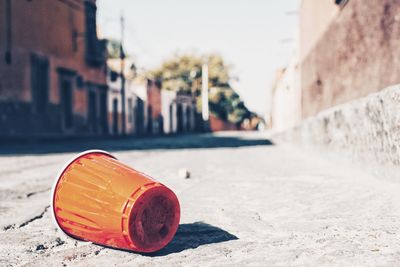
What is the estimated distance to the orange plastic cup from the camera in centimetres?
194

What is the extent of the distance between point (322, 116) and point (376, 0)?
255 centimetres

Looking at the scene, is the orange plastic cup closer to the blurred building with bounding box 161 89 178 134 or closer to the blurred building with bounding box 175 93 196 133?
the blurred building with bounding box 161 89 178 134

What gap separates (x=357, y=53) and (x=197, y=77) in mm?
46340

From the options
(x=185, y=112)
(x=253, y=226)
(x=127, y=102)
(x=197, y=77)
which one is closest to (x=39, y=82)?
(x=127, y=102)

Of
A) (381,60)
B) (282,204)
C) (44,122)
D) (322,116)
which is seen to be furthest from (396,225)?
(44,122)

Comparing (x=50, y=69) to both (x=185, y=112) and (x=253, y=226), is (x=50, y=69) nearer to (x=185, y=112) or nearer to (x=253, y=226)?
(x=253, y=226)

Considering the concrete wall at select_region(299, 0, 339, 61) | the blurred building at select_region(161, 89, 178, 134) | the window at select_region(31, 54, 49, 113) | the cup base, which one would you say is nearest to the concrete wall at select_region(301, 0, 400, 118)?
the concrete wall at select_region(299, 0, 339, 61)

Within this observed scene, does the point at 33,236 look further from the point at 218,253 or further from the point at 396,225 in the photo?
the point at 396,225

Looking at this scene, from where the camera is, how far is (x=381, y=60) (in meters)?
4.33

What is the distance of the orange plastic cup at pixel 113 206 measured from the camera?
76.5 inches

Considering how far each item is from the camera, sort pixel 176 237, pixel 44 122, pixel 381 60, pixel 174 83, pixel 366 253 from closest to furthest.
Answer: pixel 366 253, pixel 176 237, pixel 381 60, pixel 44 122, pixel 174 83

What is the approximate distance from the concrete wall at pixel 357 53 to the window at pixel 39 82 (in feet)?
38.2

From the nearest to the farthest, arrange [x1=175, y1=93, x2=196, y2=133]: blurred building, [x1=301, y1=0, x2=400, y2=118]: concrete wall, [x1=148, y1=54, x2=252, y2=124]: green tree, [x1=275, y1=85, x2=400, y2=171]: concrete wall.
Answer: [x1=275, y1=85, x2=400, y2=171]: concrete wall
[x1=301, y1=0, x2=400, y2=118]: concrete wall
[x1=175, y1=93, x2=196, y2=133]: blurred building
[x1=148, y1=54, x2=252, y2=124]: green tree

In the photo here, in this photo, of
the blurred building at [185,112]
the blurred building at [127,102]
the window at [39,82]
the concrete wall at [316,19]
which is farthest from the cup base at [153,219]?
the blurred building at [185,112]
